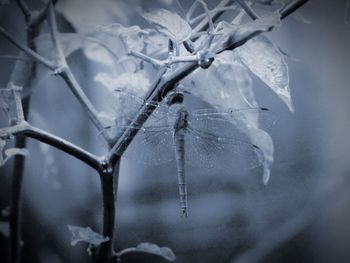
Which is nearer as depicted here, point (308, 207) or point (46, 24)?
point (308, 207)

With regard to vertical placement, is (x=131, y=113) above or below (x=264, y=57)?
below

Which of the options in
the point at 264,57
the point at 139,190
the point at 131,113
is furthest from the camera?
the point at 139,190

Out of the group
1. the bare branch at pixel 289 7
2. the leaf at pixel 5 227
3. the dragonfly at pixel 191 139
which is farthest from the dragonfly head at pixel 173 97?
the leaf at pixel 5 227

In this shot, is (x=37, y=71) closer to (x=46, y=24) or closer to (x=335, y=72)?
(x=46, y=24)

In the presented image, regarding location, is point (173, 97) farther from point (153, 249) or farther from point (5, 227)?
point (5, 227)

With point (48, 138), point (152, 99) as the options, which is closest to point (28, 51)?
point (48, 138)

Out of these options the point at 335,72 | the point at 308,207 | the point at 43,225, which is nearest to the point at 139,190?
the point at 43,225

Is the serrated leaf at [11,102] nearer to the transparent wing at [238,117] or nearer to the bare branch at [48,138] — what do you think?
the bare branch at [48,138]
